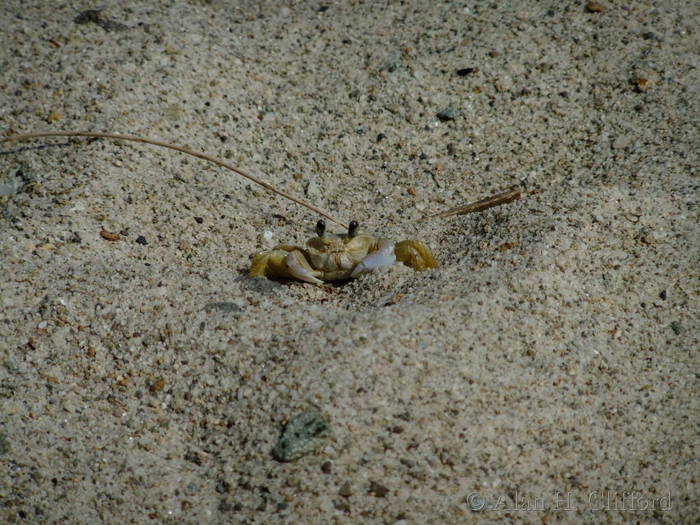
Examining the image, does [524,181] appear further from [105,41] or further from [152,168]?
[105,41]

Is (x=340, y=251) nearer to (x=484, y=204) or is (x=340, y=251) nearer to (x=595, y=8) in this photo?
(x=484, y=204)

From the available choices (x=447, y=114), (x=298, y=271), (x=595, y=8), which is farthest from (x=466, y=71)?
(x=298, y=271)

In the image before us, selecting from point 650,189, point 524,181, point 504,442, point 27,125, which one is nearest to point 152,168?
point 27,125

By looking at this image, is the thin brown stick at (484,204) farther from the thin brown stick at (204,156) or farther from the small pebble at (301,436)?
the small pebble at (301,436)

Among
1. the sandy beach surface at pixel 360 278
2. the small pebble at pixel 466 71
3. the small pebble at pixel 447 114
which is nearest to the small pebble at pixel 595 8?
the sandy beach surface at pixel 360 278

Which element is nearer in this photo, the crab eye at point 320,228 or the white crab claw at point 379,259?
the white crab claw at point 379,259

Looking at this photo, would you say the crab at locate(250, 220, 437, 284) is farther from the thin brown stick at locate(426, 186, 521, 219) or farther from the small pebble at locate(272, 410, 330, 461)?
the small pebble at locate(272, 410, 330, 461)
